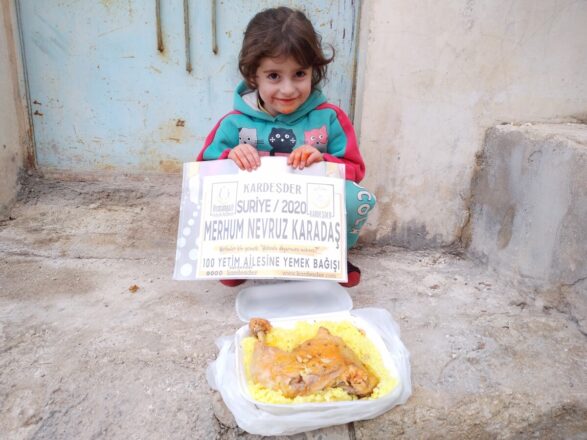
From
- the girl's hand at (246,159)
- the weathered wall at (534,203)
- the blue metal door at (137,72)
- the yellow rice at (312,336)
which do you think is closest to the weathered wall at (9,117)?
the blue metal door at (137,72)

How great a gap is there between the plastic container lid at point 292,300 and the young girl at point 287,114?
12cm

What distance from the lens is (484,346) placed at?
5.33 ft

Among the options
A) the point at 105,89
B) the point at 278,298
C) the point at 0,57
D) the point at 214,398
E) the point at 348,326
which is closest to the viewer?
the point at 214,398

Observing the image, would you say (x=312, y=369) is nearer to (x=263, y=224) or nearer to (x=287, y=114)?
(x=263, y=224)

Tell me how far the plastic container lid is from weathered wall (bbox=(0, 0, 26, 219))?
1499 millimetres

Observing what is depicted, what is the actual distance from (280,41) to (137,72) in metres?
1.18

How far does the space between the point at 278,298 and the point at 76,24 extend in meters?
1.79

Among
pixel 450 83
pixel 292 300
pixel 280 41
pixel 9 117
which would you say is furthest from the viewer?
pixel 9 117

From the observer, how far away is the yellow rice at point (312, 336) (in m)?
1.24

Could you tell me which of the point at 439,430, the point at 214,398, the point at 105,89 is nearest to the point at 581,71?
the point at 439,430

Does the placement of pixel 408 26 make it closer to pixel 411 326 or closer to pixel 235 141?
pixel 235 141

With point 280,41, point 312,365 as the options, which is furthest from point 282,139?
point 312,365

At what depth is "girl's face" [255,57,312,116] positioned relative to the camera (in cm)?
170

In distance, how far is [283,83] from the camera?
5.65 feet
